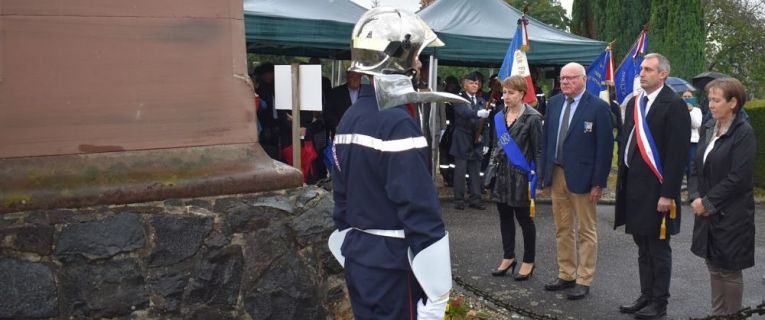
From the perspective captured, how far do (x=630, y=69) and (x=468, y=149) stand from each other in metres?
2.65

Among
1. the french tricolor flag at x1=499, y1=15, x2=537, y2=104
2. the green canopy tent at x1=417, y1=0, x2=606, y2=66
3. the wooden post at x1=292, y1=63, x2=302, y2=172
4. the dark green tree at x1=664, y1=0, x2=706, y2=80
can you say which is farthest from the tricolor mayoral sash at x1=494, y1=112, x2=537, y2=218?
the dark green tree at x1=664, y1=0, x2=706, y2=80

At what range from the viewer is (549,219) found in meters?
10.0

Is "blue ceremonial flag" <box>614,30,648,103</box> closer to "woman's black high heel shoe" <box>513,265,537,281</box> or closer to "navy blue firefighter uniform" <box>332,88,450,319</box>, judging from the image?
"woman's black high heel shoe" <box>513,265,537,281</box>

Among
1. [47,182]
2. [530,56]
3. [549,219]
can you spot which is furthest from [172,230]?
[530,56]

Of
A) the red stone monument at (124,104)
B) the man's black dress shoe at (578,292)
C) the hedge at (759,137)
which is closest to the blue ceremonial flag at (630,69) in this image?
the hedge at (759,137)

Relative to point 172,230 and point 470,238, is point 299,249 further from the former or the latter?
point 470,238

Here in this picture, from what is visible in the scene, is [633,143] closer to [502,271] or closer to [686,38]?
[502,271]

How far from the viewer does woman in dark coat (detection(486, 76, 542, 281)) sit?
652cm

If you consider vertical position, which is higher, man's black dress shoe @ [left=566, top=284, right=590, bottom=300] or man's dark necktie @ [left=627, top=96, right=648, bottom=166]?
man's dark necktie @ [left=627, top=96, right=648, bottom=166]

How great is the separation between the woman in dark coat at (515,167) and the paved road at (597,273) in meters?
0.43

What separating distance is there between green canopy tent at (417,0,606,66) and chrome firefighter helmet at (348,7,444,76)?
776 centimetres

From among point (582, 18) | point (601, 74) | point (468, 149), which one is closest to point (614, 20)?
point (582, 18)

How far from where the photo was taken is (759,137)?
13453 mm

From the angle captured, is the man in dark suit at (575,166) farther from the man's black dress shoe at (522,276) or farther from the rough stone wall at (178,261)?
the rough stone wall at (178,261)
